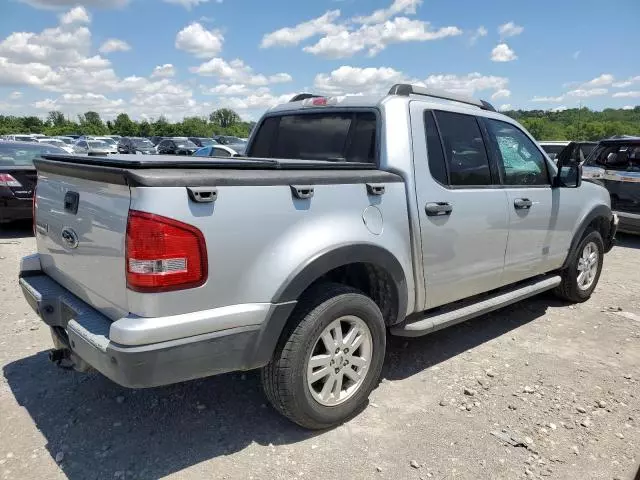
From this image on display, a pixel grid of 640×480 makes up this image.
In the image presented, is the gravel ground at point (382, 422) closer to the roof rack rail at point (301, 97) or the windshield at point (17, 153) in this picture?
the roof rack rail at point (301, 97)

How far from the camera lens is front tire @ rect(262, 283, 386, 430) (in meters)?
2.65

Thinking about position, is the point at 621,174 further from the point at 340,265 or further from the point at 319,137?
the point at 340,265

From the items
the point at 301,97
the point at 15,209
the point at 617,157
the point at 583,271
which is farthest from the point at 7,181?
the point at 617,157

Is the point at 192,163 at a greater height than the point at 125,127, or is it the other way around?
the point at 125,127

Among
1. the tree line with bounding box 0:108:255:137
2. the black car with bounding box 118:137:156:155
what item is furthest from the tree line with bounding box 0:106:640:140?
the black car with bounding box 118:137:156:155

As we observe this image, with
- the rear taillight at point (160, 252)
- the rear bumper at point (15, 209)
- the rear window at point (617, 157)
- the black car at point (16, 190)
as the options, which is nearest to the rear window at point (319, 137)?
the rear taillight at point (160, 252)

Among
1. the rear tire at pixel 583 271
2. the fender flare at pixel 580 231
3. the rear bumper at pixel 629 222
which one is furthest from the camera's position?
the rear bumper at pixel 629 222

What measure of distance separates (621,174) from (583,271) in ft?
14.5

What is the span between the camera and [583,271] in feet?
17.3

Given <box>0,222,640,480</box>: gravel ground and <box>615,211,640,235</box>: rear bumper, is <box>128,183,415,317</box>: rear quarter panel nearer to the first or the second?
<box>0,222,640,480</box>: gravel ground

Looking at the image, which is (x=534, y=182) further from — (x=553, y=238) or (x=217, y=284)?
(x=217, y=284)

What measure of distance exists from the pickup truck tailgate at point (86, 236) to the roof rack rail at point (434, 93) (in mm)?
2046

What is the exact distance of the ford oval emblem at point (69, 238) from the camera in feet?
8.85

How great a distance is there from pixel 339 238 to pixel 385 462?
3.95ft
